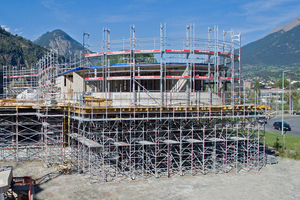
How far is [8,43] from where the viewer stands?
13112 centimetres

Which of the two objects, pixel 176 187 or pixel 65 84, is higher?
pixel 65 84

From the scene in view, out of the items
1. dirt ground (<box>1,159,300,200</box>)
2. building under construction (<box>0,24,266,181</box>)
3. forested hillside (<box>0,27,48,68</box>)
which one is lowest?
dirt ground (<box>1,159,300,200</box>)

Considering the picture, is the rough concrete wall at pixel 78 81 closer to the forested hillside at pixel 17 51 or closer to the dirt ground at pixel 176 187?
the dirt ground at pixel 176 187

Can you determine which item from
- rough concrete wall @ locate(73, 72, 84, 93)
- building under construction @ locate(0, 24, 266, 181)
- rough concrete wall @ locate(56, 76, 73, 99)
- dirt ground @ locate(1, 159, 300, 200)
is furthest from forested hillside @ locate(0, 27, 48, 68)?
dirt ground @ locate(1, 159, 300, 200)

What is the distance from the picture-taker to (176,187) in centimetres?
1516

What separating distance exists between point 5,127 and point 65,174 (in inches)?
307

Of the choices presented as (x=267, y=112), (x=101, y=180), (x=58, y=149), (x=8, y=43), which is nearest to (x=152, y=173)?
(x=101, y=180)

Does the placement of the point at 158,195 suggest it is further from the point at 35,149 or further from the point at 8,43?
the point at 8,43

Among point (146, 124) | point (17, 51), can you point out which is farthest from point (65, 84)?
point (17, 51)

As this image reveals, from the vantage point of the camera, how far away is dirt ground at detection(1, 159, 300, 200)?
14.1 metres

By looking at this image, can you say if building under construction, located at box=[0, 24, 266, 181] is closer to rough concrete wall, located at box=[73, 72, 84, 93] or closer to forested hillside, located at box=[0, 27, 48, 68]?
rough concrete wall, located at box=[73, 72, 84, 93]

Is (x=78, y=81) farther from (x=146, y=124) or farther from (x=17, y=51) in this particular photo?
(x=17, y=51)

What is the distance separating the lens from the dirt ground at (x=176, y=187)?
14055 millimetres

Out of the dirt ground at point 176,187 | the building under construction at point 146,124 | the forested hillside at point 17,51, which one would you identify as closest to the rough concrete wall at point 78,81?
the building under construction at point 146,124
